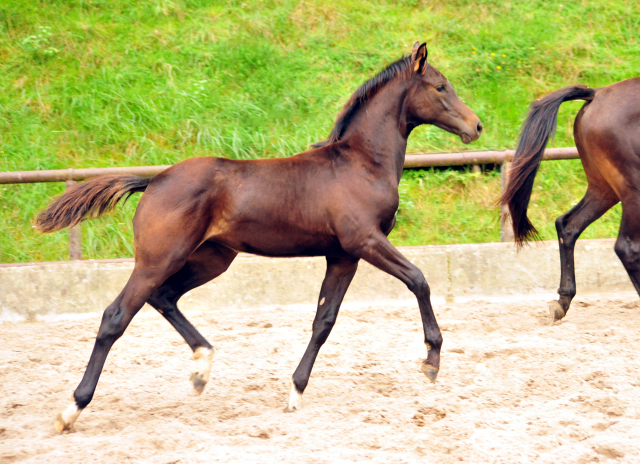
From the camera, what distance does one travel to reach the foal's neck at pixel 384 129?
11.6 feet

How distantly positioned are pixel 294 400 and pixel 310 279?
6.87ft

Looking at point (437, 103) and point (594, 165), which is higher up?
point (437, 103)

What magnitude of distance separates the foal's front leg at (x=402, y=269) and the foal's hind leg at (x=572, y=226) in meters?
1.76

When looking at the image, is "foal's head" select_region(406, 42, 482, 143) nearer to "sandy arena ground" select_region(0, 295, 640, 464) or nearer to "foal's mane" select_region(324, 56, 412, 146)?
"foal's mane" select_region(324, 56, 412, 146)

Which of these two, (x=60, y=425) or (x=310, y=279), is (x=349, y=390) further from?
(x=310, y=279)

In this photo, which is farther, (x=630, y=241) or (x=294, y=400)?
(x=630, y=241)

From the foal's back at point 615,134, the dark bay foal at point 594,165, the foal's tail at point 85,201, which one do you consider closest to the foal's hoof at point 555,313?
the dark bay foal at point 594,165

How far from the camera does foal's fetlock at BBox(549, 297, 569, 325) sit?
468cm

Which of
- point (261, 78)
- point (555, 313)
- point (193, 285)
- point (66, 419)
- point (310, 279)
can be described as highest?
point (193, 285)

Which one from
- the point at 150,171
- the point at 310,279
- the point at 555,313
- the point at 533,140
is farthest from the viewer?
A: the point at 150,171

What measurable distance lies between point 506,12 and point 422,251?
18.1ft

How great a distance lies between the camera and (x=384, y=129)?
3584 millimetres

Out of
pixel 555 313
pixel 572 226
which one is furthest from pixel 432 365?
pixel 572 226

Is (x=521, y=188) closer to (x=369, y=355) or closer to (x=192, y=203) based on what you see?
(x=369, y=355)
